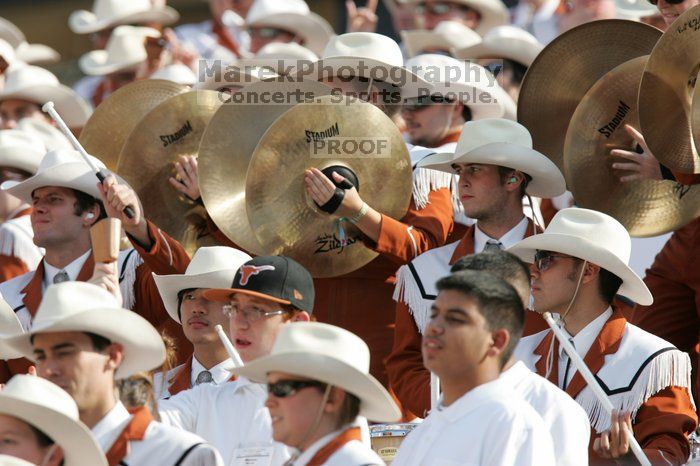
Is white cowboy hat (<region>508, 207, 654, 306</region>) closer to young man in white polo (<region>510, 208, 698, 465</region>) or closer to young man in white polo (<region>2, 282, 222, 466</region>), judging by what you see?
young man in white polo (<region>510, 208, 698, 465</region>)

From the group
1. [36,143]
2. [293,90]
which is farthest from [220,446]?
[36,143]

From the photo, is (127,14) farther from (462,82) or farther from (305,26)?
(462,82)

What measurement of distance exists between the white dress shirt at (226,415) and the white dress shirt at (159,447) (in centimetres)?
74

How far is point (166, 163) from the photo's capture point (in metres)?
9.19

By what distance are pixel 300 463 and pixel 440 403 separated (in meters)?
0.53

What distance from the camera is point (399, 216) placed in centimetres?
851

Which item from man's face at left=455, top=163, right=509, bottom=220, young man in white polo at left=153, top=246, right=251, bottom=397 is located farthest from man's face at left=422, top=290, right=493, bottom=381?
man's face at left=455, top=163, right=509, bottom=220

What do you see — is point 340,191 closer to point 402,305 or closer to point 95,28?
point 402,305

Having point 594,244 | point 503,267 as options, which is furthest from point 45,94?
point 503,267

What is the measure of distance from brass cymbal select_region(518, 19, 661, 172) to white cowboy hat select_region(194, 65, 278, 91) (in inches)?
63.4

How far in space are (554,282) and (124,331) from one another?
6.80 ft

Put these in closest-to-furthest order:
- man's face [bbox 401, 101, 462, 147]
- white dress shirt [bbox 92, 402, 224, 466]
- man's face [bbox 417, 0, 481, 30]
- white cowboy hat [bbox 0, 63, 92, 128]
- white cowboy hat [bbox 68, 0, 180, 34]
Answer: white dress shirt [bbox 92, 402, 224, 466] < man's face [bbox 401, 101, 462, 147] < white cowboy hat [bbox 0, 63, 92, 128] < man's face [bbox 417, 0, 481, 30] < white cowboy hat [bbox 68, 0, 180, 34]

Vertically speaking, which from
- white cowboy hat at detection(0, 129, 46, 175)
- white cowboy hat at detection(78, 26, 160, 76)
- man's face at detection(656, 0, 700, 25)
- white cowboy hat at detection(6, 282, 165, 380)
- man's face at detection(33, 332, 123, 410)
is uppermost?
white cowboy hat at detection(78, 26, 160, 76)

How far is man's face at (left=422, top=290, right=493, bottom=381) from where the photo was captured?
231 inches
